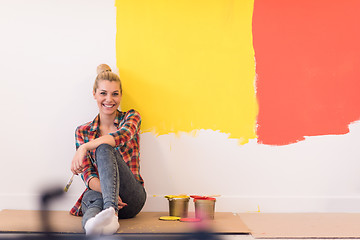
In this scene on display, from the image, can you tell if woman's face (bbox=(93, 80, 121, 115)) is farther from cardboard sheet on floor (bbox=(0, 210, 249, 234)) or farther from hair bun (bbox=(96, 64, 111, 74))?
cardboard sheet on floor (bbox=(0, 210, 249, 234))

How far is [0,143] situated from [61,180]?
0.46 m

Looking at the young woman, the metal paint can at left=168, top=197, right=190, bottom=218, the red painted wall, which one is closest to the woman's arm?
the young woman

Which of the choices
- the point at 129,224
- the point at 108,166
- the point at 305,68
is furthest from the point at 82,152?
the point at 305,68

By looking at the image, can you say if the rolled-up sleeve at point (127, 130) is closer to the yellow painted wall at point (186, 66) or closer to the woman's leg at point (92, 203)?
the woman's leg at point (92, 203)

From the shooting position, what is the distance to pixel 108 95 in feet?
8.01

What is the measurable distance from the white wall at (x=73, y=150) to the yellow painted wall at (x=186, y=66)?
0.30 feet

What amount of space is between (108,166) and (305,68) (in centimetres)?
157

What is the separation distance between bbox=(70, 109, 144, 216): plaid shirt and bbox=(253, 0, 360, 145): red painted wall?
0.85m

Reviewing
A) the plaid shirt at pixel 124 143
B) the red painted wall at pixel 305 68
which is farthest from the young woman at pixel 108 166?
the red painted wall at pixel 305 68

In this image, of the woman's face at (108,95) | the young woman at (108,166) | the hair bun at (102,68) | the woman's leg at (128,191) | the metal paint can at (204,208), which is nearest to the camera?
the young woman at (108,166)

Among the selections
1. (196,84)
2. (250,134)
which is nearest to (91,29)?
(196,84)

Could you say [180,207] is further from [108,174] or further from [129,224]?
[108,174]

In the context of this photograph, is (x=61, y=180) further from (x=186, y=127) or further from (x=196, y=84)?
(x=196, y=84)

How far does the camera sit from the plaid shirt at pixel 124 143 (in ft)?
7.63
